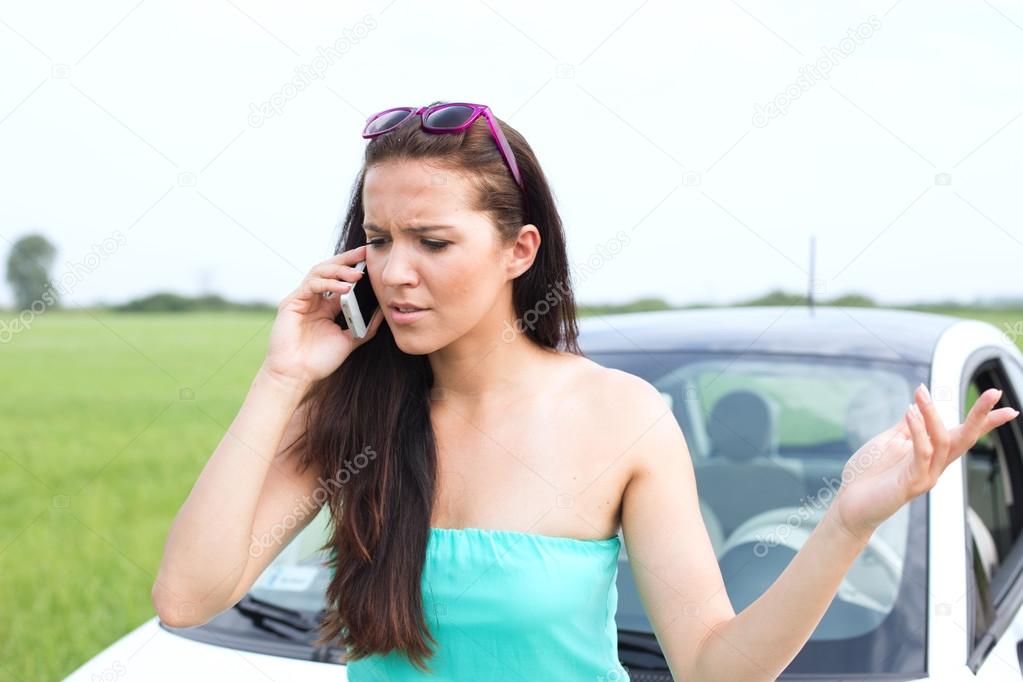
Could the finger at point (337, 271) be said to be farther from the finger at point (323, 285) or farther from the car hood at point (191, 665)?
the car hood at point (191, 665)

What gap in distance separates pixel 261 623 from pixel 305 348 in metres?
0.91

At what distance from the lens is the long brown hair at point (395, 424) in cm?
182

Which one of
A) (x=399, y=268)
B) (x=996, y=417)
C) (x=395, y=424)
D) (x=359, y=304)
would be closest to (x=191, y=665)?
(x=395, y=424)

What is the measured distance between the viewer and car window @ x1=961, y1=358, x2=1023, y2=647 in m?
2.69

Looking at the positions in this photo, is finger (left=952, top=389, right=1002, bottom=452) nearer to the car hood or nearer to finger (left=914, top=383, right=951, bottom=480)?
finger (left=914, top=383, right=951, bottom=480)

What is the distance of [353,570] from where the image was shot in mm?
1902

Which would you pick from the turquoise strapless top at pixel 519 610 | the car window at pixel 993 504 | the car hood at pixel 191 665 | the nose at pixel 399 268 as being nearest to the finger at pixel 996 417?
the turquoise strapless top at pixel 519 610

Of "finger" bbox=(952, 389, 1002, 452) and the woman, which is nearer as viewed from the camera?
"finger" bbox=(952, 389, 1002, 452)

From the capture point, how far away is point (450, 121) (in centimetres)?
187

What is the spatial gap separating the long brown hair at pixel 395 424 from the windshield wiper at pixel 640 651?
2.15 ft

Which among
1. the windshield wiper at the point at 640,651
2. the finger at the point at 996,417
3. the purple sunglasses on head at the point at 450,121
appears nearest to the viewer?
the finger at the point at 996,417

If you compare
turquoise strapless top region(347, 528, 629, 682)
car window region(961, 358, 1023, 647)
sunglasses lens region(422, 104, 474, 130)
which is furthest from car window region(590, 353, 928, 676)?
sunglasses lens region(422, 104, 474, 130)

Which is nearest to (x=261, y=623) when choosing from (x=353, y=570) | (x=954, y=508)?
(x=353, y=570)

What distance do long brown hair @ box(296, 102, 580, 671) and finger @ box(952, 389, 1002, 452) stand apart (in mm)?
736
